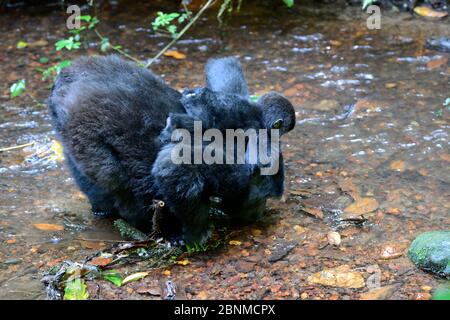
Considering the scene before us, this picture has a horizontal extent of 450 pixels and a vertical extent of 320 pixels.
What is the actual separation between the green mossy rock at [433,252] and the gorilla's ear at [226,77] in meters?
1.58

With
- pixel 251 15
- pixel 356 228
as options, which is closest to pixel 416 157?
pixel 356 228

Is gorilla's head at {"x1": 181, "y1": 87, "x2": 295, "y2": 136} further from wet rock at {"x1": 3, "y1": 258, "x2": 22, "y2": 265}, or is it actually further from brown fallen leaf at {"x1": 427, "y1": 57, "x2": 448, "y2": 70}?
brown fallen leaf at {"x1": 427, "y1": 57, "x2": 448, "y2": 70}

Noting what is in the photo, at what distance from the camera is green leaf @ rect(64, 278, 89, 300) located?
3518 mm

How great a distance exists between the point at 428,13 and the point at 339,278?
5.27 metres

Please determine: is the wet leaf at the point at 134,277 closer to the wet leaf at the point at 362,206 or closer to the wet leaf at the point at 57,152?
the wet leaf at the point at 362,206

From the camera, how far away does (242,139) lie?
4.10 m

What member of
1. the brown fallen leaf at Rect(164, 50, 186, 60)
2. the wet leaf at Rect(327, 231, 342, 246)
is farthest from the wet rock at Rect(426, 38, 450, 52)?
the wet leaf at Rect(327, 231, 342, 246)

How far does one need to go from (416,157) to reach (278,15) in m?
3.77

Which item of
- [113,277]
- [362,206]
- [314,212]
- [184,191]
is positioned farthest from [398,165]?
[113,277]

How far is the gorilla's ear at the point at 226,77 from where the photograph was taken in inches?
177

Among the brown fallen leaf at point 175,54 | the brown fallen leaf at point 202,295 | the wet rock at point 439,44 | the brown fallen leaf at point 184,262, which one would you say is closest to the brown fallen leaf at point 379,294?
the brown fallen leaf at point 202,295

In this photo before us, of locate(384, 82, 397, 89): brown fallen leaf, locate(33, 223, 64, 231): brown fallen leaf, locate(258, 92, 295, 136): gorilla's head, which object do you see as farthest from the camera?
locate(384, 82, 397, 89): brown fallen leaf

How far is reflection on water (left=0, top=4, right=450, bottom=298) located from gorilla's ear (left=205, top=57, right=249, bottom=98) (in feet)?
2.85
